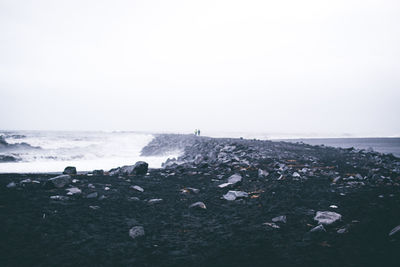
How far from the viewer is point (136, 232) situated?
11.7 feet

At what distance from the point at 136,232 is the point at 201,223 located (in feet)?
3.82

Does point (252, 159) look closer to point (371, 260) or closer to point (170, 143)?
point (371, 260)

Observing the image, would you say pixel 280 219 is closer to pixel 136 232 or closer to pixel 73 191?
pixel 136 232

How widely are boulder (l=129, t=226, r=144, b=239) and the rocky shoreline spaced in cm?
1

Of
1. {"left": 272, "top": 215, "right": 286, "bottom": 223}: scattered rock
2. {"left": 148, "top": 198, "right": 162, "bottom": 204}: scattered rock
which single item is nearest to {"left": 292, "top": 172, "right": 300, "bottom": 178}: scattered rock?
{"left": 272, "top": 215, "right": 286, "bottom": 223}: scattered rock

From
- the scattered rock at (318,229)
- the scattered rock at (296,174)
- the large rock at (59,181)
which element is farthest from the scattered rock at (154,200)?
the scattered rock at (296,174)

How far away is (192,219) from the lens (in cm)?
435

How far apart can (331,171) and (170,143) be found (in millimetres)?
20937

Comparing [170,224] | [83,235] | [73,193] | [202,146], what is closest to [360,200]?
[170,224]

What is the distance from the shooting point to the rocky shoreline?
289 cm

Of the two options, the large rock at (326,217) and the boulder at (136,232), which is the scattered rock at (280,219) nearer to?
the large rock at (326,217)

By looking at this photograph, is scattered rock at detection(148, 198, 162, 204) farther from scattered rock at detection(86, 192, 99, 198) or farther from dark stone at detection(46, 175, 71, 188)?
dark stone at detection(46, 175, 71, 188)

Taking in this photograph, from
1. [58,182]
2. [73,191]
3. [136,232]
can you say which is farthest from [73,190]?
[136,232]

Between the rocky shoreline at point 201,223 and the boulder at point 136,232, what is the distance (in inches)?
0.6
